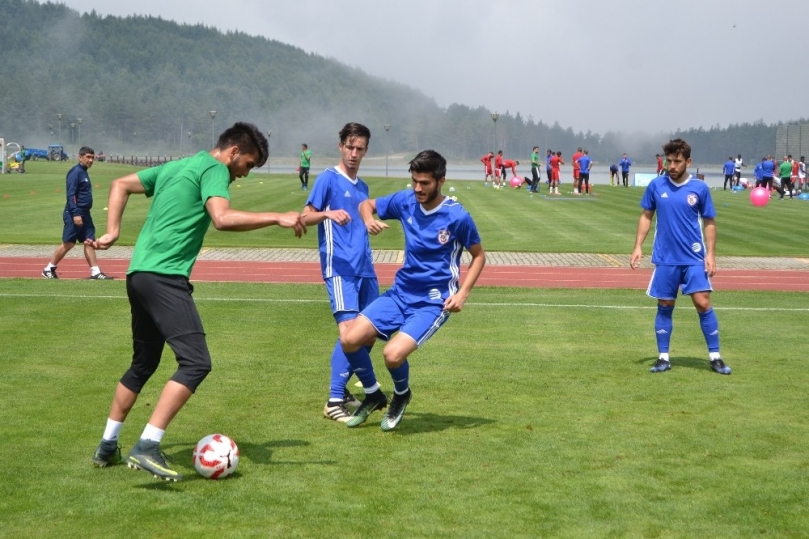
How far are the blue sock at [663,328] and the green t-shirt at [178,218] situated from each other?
216 inches

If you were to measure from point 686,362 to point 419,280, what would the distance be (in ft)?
14.0

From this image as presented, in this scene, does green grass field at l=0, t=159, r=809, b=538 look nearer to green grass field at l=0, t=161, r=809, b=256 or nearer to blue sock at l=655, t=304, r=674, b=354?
blue sock at l=655, t=304, r=674, b=354

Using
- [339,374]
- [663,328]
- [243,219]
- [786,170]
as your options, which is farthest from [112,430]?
[786,170]

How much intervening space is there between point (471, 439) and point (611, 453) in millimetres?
1003

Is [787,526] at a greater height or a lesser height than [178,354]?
lesser

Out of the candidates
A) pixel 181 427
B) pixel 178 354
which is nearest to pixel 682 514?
pixel 178 354

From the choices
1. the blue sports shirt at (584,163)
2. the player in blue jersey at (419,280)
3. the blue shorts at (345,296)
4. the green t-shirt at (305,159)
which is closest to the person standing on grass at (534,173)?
the blue sports shirt at (584,163)

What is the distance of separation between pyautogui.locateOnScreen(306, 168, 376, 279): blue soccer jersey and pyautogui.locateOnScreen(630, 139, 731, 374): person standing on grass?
3341 millimetres

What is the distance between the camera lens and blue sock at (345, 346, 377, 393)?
8013 millimetres

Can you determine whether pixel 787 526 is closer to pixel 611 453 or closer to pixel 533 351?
pixel 611 453

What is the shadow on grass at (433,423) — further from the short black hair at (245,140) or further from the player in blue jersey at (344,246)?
the short black hair at (245,140)

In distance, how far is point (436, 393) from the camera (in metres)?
9.17

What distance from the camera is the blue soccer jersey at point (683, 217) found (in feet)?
34.1

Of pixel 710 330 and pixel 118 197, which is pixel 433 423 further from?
pixel 710 330
